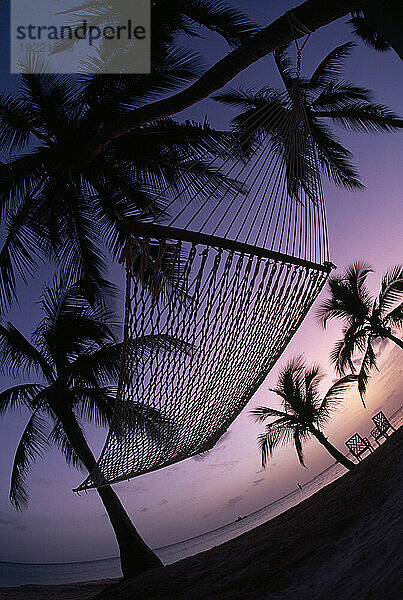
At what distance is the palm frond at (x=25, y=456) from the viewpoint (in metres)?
5.97

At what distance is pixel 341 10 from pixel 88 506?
983 inches

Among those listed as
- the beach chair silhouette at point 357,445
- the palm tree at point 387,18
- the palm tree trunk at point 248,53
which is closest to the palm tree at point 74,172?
the palm tree trunk at point 248,53

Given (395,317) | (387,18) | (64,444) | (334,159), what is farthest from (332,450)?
(387,18)

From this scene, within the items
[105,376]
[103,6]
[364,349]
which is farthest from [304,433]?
[103,6]

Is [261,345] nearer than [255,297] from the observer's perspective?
No

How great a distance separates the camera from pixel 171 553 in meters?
31.8

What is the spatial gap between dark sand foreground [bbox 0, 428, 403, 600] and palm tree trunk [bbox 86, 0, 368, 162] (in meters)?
2.15

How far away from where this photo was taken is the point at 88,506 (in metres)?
23.0

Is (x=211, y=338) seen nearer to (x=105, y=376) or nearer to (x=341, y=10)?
(x=341, y=10)

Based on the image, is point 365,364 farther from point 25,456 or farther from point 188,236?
point 188,236

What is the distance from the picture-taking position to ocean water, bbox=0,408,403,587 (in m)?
26.1

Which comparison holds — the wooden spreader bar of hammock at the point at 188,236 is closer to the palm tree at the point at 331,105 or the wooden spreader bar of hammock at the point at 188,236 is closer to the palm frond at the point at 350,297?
the palm tree at the point at 331,105

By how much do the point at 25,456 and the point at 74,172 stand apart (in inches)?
148

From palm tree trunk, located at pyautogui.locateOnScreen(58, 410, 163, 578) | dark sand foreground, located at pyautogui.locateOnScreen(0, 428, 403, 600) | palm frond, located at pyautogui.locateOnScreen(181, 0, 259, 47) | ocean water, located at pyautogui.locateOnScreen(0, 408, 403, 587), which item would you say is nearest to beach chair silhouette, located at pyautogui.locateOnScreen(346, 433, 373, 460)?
palm tree trunk, located at pyautogui.locateOnScreen(58, 410, 163, 578)
